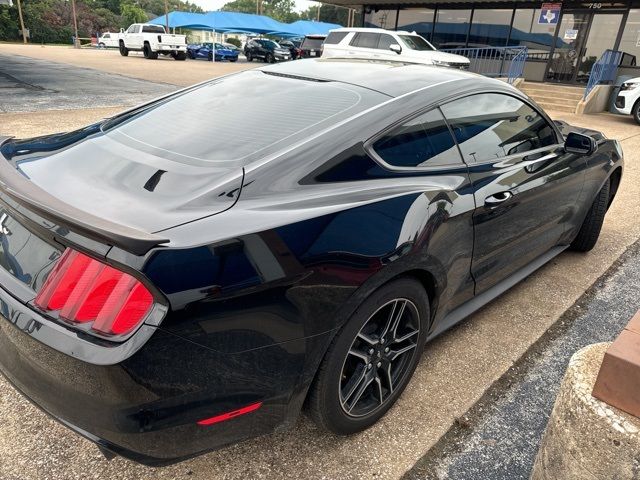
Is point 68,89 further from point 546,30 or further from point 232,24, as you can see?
point 232,24

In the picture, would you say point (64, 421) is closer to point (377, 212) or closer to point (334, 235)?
point (334, 235)

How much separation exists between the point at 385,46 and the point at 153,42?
65.9 feet

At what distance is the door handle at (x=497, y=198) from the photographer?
8.04 feet

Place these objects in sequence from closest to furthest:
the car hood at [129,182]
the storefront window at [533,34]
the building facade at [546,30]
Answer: the car hood at [129,182]
the building facade at [546,30]
the storefront window at [533,34]

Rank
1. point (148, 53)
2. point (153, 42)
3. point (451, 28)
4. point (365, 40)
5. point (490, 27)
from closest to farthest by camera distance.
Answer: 1. point (365, 40)
2. point (490, 27)
3. point (451, 28)
4. point (153, 42)
5. point (148, 53)

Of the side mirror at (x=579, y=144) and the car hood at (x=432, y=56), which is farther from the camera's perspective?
the car hood at (x=432, y=56)

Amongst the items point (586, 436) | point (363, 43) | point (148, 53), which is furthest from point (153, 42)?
point (586, 436)

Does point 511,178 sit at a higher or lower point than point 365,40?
lower

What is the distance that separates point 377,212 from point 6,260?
1361mm

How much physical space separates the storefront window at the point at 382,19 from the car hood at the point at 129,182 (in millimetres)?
22655

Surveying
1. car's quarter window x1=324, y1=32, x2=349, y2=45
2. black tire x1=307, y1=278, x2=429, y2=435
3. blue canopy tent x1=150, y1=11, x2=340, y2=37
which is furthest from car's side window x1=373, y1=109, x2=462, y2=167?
blue canopy tent x1=150, y1=11, x2=340, y2=37

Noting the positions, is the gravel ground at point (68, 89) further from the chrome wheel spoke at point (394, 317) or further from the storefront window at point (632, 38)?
the storefront window at point (632, 38)

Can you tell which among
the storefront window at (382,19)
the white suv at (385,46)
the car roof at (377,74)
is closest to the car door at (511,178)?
the car roof at (377,74)

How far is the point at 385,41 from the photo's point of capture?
15359 mm
